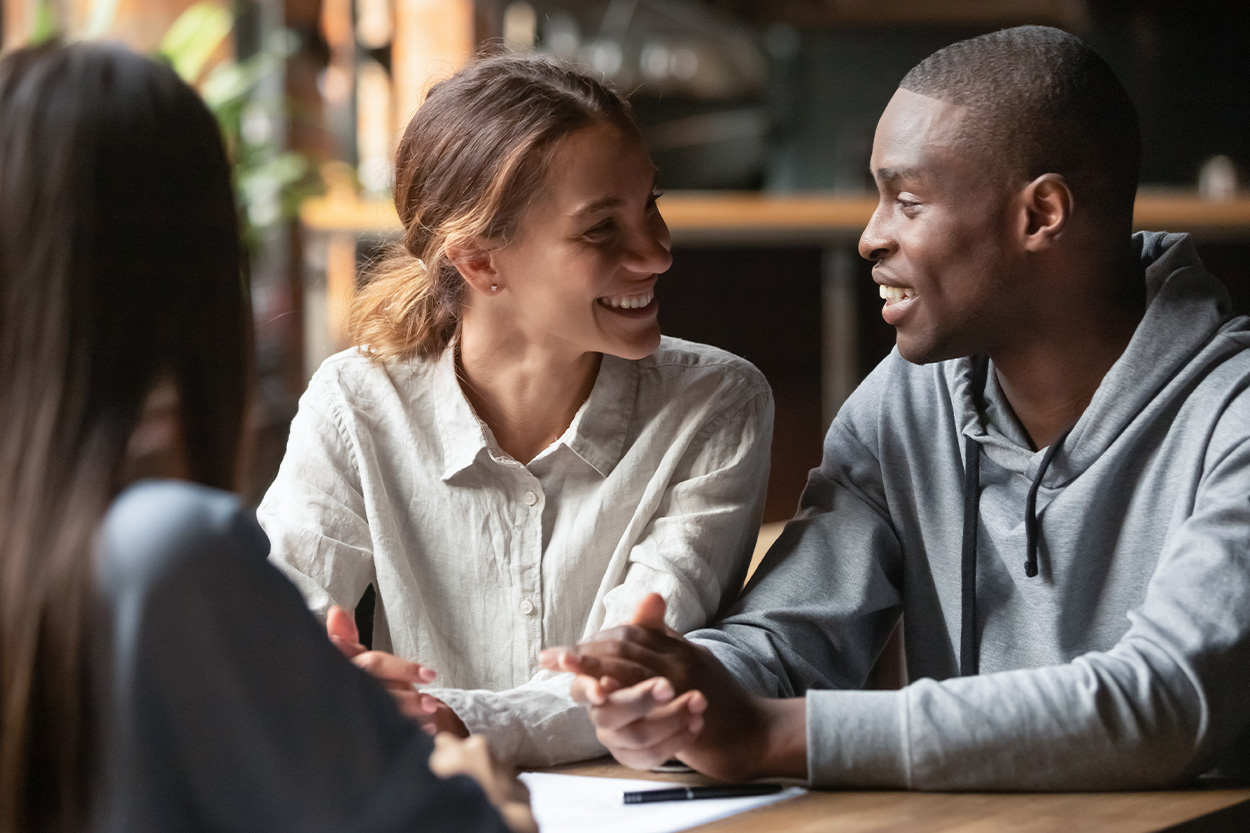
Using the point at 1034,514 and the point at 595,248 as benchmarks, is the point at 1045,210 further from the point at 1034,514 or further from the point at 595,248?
the point at 595,248

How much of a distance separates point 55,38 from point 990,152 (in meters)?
0.85

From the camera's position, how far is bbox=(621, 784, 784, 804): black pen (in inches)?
39.0


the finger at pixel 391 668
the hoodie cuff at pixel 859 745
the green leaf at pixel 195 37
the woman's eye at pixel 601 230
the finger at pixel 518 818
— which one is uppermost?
the green leaf at pixel 195 37

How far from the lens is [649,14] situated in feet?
18.6

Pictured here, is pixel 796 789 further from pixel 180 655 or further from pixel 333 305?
pixel 333 305

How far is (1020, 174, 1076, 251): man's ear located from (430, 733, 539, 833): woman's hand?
0.74 m

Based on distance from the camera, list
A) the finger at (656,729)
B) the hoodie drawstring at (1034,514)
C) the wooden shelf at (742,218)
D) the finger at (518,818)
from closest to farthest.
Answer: the finger at (518,818), the finger at (656,729), the hoodie drawstring at (1034,514), the wooden shelf at (742,218)

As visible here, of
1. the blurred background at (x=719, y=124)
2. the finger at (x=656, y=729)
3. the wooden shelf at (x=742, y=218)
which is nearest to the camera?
the finger at (x=656, y=729)

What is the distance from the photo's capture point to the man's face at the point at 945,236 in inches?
49.9

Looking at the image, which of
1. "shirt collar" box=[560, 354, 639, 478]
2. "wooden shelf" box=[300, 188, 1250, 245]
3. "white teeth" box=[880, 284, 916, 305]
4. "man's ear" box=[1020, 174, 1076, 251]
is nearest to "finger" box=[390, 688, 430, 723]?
"shirt collar" box=[560, 354, 639, 478]

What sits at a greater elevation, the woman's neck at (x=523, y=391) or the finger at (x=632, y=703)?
the woman's neck at (x=523, y=391)

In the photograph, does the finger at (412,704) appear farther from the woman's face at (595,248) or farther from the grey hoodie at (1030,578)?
the woman's face at (595,248)

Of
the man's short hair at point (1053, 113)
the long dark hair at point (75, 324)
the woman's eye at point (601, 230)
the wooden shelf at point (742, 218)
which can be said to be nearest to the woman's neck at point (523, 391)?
the woman's eye at point (601, 230)

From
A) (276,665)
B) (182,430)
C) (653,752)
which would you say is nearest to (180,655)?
(276,665)
